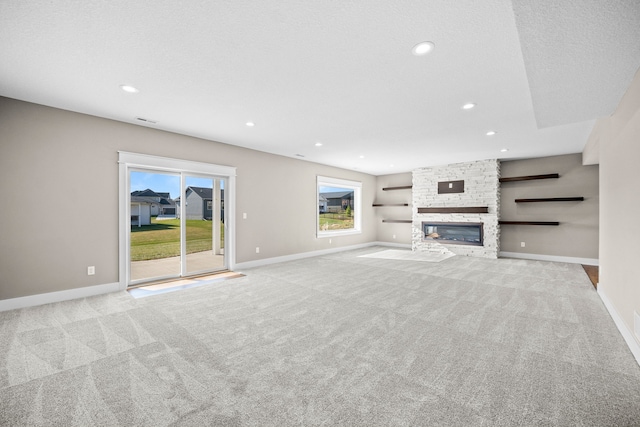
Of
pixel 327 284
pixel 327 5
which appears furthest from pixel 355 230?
pixel 327 5

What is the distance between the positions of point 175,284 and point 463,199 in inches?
292

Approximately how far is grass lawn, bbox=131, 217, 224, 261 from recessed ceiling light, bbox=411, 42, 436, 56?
4490 mm

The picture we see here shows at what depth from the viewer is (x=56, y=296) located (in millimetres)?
3502

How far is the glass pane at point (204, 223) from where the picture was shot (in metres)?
4.93

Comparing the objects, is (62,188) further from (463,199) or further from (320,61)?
(463,199)

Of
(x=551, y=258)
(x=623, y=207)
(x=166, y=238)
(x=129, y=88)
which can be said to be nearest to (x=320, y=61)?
(x=129, y=88)

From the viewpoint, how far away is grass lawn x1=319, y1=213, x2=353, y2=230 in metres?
7.89

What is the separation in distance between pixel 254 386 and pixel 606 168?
4742mm

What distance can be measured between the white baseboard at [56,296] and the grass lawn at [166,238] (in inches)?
25.5

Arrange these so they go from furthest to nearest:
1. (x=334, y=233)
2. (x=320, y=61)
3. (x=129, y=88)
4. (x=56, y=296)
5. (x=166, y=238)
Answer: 1. (x=334, y=233)
2. (x=166, y=238)
3. (x=56, y=296)
4. (x=129, y=88)
5. (x=320, y=61)

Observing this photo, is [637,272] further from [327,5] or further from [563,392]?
[327,5]

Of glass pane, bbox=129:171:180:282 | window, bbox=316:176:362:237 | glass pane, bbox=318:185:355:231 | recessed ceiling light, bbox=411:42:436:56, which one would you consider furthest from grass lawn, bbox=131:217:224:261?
recessed ceiling light, bbox=411:42:436:56

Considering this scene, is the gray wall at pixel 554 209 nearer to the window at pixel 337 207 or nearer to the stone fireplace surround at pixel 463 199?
the stone fireplace surround at pixel 463 199

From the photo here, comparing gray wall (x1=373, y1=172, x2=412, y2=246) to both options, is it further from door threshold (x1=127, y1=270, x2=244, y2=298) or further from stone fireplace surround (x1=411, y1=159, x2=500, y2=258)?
door threshold (x1=127, y1=270, x2=244, y2=298)
